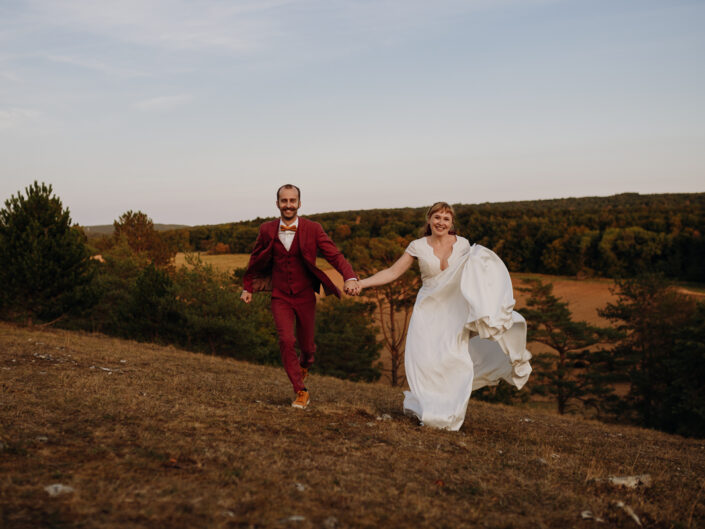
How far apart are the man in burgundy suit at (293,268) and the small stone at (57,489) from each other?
12.2 feet

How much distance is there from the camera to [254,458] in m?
4.71

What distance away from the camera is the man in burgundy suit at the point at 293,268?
7.20 metres

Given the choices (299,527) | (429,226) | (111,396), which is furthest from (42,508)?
(429,226)

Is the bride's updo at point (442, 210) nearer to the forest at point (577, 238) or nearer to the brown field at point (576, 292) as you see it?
the brown field at point (576, 292)

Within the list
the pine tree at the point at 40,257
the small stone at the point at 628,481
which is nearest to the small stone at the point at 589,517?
the small stone at the point at 628,481

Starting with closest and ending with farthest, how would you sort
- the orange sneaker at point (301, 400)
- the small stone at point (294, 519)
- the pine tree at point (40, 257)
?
the small stone at point (294, 519) → the orange sneaker at point (301, 400) → the pine tree at point (40, 257)

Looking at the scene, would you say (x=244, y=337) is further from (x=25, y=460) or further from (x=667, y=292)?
(x=25, y=460)

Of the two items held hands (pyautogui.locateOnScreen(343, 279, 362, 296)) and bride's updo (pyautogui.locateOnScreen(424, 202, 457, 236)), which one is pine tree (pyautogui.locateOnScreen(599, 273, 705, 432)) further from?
held hands (pyautogui.locateOnScreen(343, 279, 362, 296))

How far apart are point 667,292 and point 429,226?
34.9 metres

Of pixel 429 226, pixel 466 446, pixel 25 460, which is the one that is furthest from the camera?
pixel 429 226

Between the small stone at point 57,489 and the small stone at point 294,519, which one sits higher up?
the small stone at point 57,489

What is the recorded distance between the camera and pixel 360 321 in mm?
40156

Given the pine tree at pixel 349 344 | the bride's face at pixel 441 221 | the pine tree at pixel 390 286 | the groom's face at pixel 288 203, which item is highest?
the groom's face at pixel 288 203

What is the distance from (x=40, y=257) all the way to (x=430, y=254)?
1948cm
